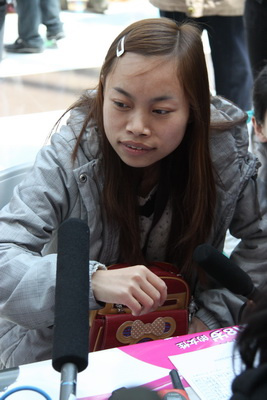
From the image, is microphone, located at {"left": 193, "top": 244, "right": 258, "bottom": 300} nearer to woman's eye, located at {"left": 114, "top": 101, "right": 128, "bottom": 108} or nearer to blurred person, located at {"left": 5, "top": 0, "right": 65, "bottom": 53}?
woman's eye, located at {"left": 114, "top": 101, "right": 128, "bottom": 108}

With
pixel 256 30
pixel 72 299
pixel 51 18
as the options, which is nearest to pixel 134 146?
pixel 72 299

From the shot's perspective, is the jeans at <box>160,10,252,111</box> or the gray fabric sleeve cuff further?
the jeans at <box>160,10,252,111</box>

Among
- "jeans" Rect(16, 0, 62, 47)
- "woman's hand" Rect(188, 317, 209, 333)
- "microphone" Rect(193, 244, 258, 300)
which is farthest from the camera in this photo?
"jeans" Rect(16, 0, 62, 47)

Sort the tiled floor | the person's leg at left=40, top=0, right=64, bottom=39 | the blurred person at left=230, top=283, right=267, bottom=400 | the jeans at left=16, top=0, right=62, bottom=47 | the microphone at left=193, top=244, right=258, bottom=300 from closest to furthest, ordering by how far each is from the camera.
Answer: the blurred person at left=230, top=283, right=267, bottom=400, the microphone at left=193, top=244, right=258, bottom=300, the tiled floor, the jeans at left=16, top=0, right=62, bottom=47, the person's leg at left=40, top=0, right=64, bottom=39

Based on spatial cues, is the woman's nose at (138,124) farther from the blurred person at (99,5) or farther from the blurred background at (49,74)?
the blurred person at (99,5)

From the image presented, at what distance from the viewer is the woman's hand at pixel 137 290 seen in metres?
0.95

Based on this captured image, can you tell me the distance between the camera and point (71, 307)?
608 mm

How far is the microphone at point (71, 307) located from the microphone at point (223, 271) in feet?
0.60

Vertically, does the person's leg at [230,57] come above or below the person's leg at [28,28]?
above

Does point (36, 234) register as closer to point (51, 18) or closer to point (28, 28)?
point (28, 28)

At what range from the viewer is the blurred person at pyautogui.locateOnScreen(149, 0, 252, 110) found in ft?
8.04

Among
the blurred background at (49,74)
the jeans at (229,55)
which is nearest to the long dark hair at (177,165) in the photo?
the blurred background at (49,74)

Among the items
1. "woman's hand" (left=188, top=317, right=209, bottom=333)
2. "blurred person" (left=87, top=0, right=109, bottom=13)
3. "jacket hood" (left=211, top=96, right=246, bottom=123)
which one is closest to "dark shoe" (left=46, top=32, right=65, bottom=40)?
"blurred person" (left=87, top=0, right=109, bottom=13)

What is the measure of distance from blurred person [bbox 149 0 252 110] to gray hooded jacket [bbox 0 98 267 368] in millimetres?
1164
